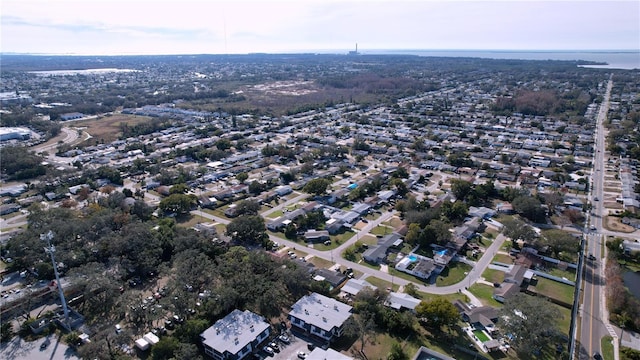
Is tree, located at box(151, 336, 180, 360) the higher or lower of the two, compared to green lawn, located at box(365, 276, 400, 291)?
higher

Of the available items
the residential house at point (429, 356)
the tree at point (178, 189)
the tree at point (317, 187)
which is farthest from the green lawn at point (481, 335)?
the tree at point (178, 189)

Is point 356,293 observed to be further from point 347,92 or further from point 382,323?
point 347,92

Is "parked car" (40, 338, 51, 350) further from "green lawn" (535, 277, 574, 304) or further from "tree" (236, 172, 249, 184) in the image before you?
"green lawn" (535, 277, 574, 304)

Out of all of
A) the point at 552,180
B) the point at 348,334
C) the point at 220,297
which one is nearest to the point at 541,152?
the point at 552,180

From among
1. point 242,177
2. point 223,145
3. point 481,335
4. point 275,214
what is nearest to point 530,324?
point 481,335

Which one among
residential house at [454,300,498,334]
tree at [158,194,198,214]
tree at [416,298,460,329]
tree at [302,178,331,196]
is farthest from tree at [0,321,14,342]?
residential house at [454,300,498,334]

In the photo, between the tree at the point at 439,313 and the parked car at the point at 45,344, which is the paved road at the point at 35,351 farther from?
the tree at the point at 439,313

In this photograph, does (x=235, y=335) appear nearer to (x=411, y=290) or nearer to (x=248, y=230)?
(x=248, y=230)
